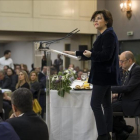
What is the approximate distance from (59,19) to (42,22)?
0.63m

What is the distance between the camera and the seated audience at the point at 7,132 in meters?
1.87

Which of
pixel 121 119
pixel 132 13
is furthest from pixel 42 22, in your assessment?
pixel 121 119

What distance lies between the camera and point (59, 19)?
1085 cm

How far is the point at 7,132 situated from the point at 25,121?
0.58 ft

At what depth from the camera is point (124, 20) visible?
1045 centimetres

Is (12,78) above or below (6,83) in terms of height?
above

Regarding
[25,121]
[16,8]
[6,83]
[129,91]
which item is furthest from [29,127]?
[16,8]

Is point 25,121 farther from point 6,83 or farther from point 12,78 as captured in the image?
point 12,78

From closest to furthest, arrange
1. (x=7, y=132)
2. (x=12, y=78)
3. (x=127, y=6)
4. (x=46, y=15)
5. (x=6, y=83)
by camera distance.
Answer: (x=7, y=132) < (x=6, y=83) < (x=12, y=78) < (x=127, y=6) < (x=46, y=15)

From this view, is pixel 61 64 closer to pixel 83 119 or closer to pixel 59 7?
pixel 59 7

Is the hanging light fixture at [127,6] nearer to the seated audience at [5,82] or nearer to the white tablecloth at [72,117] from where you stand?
the seated audience at [5,82]

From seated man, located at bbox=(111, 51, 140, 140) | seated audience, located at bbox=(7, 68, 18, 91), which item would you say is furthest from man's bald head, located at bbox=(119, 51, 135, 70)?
seated audience, located at bbox=(7, 68, 18, 91)

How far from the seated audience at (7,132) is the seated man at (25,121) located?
5 centimetres

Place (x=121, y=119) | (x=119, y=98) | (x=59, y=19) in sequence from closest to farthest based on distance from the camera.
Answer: (x=119, y=98) < (x=121, y=119) < (x=59, y=19)
